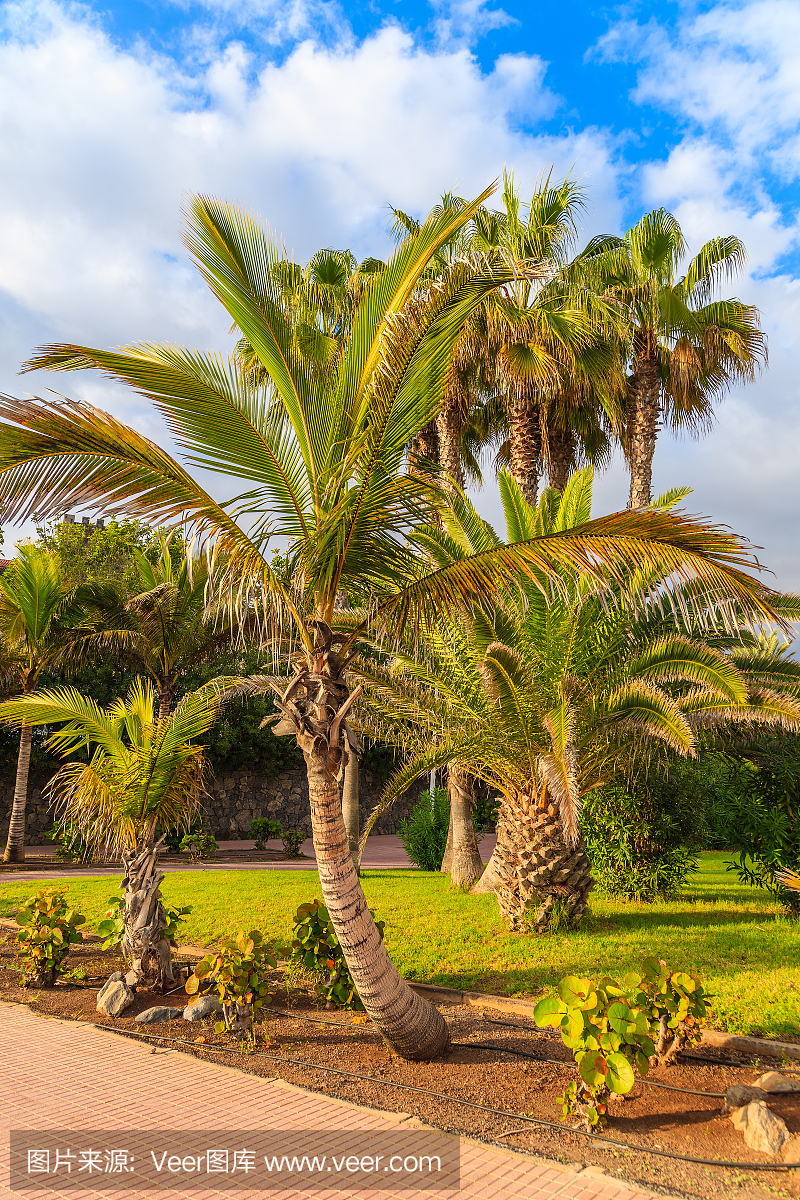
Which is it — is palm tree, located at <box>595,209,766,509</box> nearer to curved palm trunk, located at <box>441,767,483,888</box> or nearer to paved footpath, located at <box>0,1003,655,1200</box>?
curved palm trunk, located at <box>441,767,483,888</box>

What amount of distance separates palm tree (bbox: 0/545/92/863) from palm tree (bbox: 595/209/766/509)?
10.7m

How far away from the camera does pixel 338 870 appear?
468 centimetres

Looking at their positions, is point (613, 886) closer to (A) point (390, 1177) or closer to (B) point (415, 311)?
(A) point (390, 1177)

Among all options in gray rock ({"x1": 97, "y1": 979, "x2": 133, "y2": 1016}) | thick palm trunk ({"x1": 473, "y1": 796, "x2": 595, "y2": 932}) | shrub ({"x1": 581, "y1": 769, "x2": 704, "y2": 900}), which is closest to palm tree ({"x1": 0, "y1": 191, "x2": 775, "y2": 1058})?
gray rock ({"x1": 97, "y1": 979, "x2": 133, "y2": 1016})

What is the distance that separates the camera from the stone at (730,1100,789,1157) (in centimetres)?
354

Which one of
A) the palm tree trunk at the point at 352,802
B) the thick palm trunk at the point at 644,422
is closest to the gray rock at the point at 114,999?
the palm tree trunk at the point at 352,802

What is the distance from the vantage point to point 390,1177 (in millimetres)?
3361

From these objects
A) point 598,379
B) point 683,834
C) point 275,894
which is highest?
point 598,379

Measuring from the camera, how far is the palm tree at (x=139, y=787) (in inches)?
252

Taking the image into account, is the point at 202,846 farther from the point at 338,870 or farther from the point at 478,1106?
the point at 478,1106

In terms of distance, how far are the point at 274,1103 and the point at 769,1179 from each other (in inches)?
99.2

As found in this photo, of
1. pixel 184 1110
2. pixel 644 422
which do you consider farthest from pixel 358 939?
pixel 644 422

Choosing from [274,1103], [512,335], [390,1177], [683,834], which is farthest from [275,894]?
[512,335]

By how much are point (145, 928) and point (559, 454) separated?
12.0m
